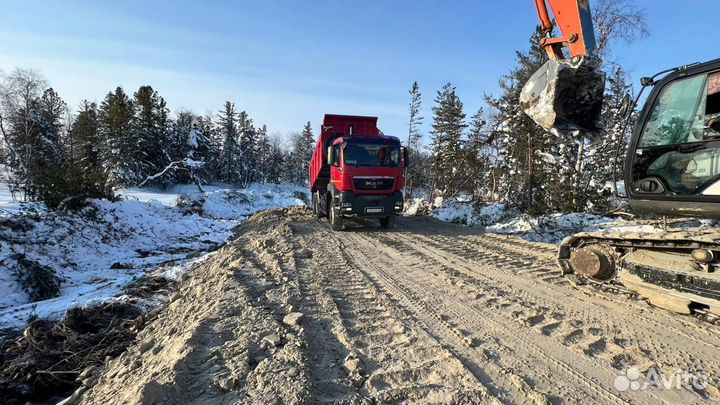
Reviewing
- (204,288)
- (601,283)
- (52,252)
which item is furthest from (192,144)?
(601,283)

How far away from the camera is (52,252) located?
8.05m

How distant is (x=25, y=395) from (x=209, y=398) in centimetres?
225

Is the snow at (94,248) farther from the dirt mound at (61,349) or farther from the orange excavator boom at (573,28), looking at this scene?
the orange excavator boom at (573,28)

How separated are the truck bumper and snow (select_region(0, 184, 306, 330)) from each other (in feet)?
12.3

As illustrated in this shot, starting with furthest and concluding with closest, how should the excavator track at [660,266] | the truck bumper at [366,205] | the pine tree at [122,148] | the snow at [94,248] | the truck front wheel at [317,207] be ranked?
the pine tree at [122,148], the truck front wheel at [317,207], the truck bumper at [366,205], the snow at [94,248], the excavator track at [660,266]

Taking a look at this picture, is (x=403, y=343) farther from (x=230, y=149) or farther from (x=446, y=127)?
(x=230, y=149)

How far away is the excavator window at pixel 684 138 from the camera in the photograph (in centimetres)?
386

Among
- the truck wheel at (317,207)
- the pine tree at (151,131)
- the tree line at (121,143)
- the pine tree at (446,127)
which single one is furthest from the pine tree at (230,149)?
the truck wheel at (317,207)

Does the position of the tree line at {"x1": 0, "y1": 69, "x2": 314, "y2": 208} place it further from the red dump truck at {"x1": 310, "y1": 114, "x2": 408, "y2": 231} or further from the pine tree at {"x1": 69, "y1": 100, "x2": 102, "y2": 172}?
the red dump truck at {"x1": 310, "y1": 114, "x2": 408, "y2": 231}

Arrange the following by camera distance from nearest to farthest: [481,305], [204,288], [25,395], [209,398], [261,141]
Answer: [209,398] < [25,395] < [481,305] < [204,288] < [261,141]

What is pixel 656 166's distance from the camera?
4.40 m

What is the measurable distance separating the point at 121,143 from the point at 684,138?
4186 cm

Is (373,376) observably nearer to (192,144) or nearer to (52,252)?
(52,252)

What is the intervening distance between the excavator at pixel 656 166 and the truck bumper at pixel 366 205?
6340 mm
